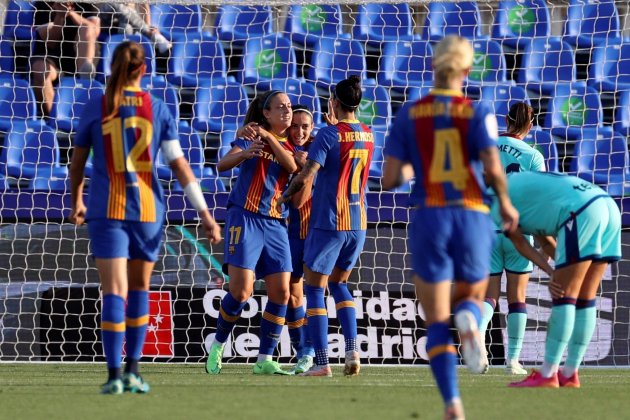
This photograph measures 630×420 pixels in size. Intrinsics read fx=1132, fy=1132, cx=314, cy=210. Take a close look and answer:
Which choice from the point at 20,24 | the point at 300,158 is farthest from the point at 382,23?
Answer: the point at 300,158

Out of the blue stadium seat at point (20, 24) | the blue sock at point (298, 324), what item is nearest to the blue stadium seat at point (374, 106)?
the blue stadium seat at point (20, 24)

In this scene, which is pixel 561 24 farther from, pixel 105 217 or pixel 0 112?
pixel 105 217

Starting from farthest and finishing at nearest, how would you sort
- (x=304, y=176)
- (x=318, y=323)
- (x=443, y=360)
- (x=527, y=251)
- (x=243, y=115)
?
(x=243, y=115) < (x=318, y=323) < (x=304, y=176) < (x=527, y=251) < (x=443, y=360)

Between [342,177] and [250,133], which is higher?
[250,133]

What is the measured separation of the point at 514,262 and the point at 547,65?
20.8 ft

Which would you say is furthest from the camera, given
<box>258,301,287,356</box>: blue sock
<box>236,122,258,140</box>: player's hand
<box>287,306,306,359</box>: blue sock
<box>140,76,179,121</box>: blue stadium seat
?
<box>140,76,179,121</box>: blue stadium seat

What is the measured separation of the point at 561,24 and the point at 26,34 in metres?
6.91

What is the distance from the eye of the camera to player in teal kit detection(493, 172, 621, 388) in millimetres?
6484

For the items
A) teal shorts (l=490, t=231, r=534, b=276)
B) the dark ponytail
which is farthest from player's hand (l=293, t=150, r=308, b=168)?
the dark ponytail

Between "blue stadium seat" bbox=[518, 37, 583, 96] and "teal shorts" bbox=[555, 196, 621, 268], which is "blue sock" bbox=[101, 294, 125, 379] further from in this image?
"blue stadium seat" bbox=[518, 37, 583, 96]

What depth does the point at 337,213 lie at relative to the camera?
7.81 metres

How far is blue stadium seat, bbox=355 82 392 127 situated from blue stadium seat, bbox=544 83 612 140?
1.94 metres

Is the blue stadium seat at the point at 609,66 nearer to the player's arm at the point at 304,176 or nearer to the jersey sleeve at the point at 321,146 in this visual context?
the jersey sleeve at the point at 321,146

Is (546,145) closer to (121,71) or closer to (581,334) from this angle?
(581,334)
